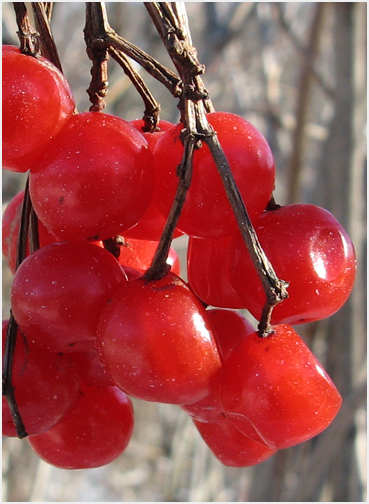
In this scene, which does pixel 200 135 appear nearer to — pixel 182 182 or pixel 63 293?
A: pixel 182 182

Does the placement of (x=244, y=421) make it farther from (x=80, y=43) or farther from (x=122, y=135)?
(x=80, y=43)

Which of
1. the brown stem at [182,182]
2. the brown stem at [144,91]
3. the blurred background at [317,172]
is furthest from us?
the blurred background at [317,172]

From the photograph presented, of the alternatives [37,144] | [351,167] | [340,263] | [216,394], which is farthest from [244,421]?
[351,167]

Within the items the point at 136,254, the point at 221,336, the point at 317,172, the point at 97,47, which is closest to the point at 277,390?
the point at 221,336

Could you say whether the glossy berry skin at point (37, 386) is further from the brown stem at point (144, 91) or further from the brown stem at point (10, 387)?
the brown stem at point (144, 91)

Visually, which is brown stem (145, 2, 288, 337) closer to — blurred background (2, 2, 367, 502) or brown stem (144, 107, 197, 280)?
brown stem (144, 107, 197, 280)

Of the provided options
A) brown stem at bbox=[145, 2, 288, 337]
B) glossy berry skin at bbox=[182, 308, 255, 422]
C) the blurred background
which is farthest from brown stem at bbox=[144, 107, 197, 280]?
the blurred background

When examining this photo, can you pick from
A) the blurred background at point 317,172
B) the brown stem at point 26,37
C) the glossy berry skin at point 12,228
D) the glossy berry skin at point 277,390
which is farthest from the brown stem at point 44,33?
the blurred background at point 317,172
